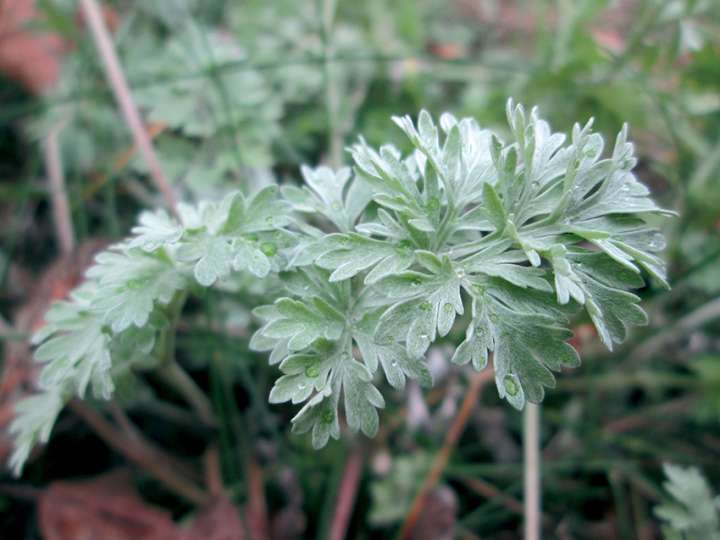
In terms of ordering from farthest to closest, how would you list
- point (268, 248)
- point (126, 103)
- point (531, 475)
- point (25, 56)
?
point (25, 56) → point (126, 103) → point (531, 475) → point (268, 248)

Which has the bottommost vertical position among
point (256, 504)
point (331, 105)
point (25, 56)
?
point (256, 504)

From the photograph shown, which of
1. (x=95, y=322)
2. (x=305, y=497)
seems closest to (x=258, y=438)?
(x=305, y=497)

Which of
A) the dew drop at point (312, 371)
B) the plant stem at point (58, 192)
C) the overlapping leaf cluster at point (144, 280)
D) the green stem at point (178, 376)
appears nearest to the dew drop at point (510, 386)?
the dew drop at point (312, 371)

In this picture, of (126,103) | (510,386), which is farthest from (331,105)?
(510,386)

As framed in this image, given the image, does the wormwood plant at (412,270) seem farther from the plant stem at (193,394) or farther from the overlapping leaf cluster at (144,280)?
the plant stem at (193,394)

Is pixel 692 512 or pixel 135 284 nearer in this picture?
pixel 135 284

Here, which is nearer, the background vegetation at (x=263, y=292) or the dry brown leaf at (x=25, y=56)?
the background vegetation at (x=263, y=292)

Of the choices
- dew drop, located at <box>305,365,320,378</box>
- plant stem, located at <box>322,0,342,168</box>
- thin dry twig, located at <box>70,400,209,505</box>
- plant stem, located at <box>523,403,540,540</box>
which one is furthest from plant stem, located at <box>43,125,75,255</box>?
plant stem, located at <box>523,403,540,540</box>

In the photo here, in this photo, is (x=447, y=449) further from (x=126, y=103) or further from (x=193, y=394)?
(x=126, y=103)
